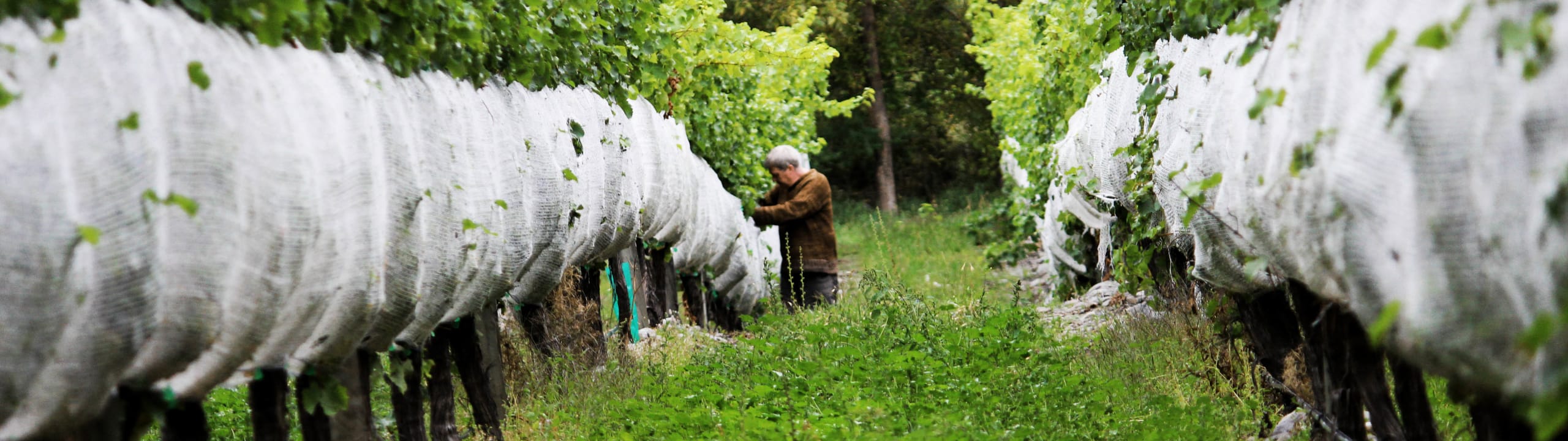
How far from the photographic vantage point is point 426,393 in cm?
552

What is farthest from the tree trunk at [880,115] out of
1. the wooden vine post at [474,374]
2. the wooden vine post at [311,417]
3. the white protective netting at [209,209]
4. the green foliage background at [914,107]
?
the wooden vine post at [311,417]

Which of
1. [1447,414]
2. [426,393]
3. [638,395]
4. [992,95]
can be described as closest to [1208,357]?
[1447,414]

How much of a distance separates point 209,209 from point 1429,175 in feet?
7.25

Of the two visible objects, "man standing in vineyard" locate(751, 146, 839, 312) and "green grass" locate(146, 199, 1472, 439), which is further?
"man standing in vineyard" locate(751, 146, 839, 312)

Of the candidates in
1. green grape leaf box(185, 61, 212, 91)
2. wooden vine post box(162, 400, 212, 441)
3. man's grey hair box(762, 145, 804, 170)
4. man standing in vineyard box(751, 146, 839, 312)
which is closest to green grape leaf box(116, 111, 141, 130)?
green grape leaf box(185, 61, 212, 91)

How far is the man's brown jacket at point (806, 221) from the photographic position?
11422 mm

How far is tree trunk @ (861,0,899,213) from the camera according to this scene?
28250 millimetres

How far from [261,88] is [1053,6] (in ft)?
26.7

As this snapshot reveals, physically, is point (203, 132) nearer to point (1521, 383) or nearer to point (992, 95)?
point (1521, 383)

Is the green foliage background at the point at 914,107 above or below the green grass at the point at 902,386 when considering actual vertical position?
above

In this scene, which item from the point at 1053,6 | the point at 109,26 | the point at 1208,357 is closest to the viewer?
the point at 109,26

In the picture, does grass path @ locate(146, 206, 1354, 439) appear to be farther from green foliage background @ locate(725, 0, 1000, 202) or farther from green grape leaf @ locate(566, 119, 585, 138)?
green foliage background @ locate(725, 0, 1000, 202)

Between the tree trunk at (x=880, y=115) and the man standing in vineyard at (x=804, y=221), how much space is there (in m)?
16.1

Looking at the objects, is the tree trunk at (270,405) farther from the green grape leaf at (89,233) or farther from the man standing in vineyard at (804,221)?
the man standing in vineyard at (804,221)
